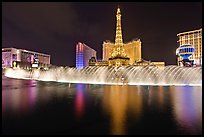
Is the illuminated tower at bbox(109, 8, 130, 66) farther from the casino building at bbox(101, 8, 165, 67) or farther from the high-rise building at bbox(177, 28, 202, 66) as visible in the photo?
the high-rise building at bbox(177, 28, 202, 66)

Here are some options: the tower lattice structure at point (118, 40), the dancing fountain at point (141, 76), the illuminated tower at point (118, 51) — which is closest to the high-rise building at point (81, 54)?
the illuminated tower at point (118, 51)

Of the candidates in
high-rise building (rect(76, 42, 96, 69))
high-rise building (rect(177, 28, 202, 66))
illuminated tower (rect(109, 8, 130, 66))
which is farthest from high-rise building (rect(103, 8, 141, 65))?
high-rise building (rect(177, 28, 202, 66))

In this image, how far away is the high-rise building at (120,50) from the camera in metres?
82.6

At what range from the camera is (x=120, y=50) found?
280 ft

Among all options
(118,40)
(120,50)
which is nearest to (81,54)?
(120,50)

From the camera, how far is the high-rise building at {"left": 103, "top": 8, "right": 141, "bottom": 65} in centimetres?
8259

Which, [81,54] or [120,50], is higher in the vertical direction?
[81,54]

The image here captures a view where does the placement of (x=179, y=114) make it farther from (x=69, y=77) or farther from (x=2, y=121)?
(x=69, y=77)

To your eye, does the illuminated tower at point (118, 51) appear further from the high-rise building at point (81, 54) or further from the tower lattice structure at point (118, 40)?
the high-rise building at point (81, 54)

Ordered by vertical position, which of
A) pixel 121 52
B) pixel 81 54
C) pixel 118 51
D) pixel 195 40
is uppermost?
pixel 195 40

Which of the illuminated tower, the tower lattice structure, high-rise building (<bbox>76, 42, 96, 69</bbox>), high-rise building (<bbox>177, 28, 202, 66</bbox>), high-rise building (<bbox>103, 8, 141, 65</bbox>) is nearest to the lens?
the tower lattice structure

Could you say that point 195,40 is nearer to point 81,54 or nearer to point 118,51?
point 118,51

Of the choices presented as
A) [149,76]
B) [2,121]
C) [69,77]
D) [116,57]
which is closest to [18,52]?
[116,57]

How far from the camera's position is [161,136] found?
394 centimetres
